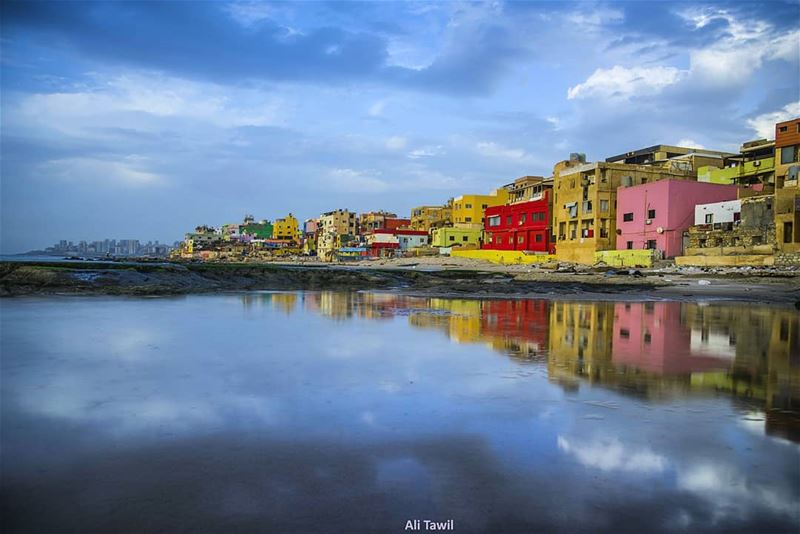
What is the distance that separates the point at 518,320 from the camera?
1234 centimetres

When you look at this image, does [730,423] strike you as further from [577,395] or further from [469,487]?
[469,487]

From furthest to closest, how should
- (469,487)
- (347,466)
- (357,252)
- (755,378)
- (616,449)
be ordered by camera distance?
(357,252)
(755,378)
(616,449)
(347,466)
(469,487)

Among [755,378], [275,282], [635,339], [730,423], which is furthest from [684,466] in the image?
[275,282]

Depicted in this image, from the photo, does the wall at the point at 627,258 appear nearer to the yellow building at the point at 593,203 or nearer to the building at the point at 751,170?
the yellow building at the point at 593,203

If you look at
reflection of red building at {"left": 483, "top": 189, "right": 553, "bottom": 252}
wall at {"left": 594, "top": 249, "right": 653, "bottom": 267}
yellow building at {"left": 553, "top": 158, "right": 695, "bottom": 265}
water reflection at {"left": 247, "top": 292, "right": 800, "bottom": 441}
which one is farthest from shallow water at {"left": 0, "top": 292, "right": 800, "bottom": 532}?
reflection of red building at {"left": 483, "top": 189, "right": 553, "bottom": 252}

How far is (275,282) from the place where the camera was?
26.3 m

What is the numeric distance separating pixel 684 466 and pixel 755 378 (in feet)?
11.9

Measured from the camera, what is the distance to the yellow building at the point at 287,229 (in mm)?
146250

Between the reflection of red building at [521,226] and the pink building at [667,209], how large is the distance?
13133mm

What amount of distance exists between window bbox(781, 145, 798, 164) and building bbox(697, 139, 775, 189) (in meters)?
2.43

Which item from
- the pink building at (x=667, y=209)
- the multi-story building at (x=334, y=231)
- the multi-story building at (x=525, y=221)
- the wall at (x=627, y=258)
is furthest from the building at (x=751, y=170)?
the multi-story building at (x=334, y=231)

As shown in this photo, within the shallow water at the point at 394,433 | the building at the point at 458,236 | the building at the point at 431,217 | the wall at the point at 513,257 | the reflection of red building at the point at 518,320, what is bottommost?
the reflection of red building at the point at 518,320

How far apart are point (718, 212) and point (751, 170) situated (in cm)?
1186

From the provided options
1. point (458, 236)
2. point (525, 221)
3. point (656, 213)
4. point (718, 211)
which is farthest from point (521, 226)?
point (718, 211)
